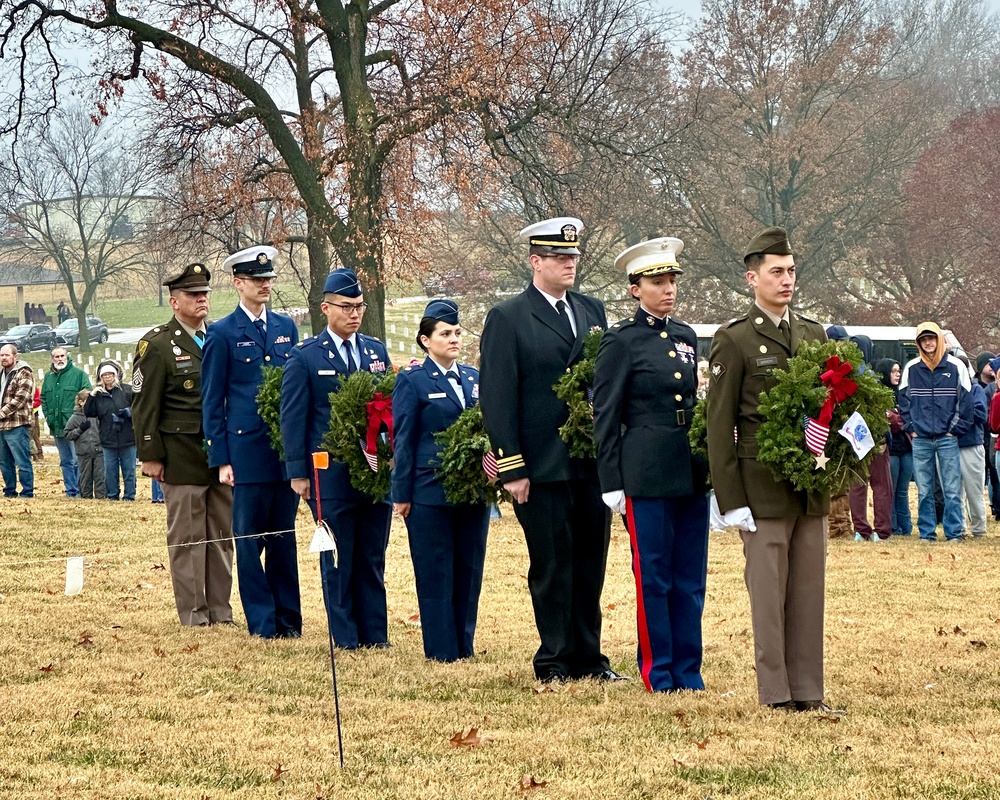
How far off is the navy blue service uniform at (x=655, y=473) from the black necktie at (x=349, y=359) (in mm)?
2505

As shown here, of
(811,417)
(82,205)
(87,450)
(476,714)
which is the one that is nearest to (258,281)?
(476,714)

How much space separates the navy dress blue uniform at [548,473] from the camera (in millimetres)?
8164

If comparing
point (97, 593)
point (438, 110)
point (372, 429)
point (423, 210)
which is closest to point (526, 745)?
point (372, 429)

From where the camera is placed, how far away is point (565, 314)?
841 cm

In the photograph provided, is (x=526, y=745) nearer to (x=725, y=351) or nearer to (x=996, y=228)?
(x=725, y=351)

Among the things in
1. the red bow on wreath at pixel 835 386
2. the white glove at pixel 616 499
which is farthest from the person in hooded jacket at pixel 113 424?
the red bow on wreath at pixel 835 386

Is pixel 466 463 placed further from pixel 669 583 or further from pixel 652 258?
pixel 652 258

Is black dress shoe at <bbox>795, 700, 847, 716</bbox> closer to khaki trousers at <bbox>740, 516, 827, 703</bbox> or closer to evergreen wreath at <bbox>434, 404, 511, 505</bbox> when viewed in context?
khaki trousers at <bbox>740, 516, 827, 703</bbox>

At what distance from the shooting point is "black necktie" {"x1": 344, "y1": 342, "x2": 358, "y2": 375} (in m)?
9.88

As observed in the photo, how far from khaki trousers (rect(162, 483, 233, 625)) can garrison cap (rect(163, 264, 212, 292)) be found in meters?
1.43

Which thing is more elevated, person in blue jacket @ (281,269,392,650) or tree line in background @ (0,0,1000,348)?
tree line in background @ (0,0,1000,348)

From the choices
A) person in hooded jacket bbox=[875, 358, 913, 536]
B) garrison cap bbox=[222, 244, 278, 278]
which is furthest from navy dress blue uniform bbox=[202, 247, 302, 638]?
person in hooded jacket bbox=[875, 358, 913, 536]

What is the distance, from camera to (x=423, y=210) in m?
25.1

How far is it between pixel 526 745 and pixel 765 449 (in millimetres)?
1801
